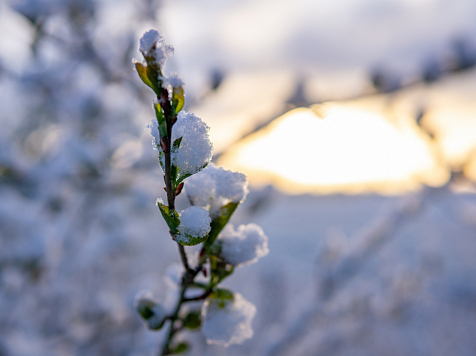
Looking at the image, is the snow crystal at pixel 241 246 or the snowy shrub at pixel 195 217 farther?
the snow crystal at pixel 241 246

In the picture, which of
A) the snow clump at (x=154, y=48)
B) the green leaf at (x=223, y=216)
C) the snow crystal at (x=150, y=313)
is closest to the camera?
the snow clump at (x=154, y=48)

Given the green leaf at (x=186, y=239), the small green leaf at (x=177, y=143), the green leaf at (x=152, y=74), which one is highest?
the green leaf at (x=152, y=74)

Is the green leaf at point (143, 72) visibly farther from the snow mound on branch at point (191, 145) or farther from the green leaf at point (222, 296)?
the green leaf at point (222, 296)

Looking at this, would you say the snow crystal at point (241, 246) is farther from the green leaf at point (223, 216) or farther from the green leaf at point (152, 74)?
the green leaf at point (152, 74)

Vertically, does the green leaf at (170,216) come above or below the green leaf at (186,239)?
above

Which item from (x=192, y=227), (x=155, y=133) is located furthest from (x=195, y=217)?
(x=155, y=133)

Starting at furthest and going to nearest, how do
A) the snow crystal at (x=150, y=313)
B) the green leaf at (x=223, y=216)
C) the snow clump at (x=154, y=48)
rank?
1. the snow crystal at (x=150, y=313)
2. the green leaf at (x=223, y=216)
3. the snow clump at (x=154, y=48)

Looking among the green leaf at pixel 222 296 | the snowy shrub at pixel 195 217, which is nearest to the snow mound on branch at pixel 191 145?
the snowy shrub at pixel 195 217
